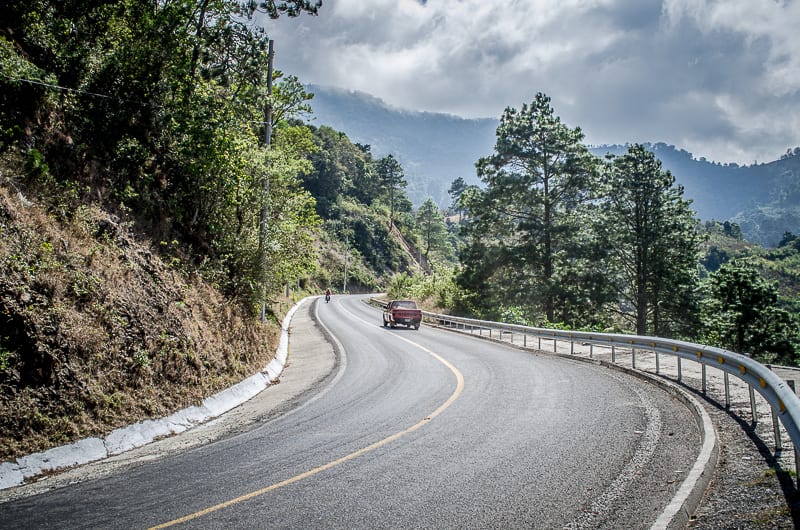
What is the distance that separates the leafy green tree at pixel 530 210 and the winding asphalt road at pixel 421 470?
23.1m

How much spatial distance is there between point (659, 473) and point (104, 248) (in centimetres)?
905

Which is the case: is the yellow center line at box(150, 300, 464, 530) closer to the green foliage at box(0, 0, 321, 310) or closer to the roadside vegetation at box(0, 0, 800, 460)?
Result: the roadside vegetation at box(0, 0, 800, 460)

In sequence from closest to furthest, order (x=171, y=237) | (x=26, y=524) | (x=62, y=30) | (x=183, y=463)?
(x=26, y=524)
(x=183, y=463)
(x=62, y=30)
(x=171, y=237)

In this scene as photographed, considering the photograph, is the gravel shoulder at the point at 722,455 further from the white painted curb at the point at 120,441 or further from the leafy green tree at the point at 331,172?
the leafy green tree at the point at 331,172

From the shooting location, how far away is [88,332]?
680 cm

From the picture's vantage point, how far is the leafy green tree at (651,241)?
31750 millimetres

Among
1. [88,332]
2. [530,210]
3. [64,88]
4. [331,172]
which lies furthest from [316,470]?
[331,172]

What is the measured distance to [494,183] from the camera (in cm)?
3241

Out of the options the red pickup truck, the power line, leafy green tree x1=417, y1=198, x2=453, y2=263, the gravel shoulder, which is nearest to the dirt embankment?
the gravel shoulder

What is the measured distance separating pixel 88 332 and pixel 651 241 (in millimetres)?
33271

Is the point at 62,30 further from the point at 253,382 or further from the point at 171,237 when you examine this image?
the point at 253,382

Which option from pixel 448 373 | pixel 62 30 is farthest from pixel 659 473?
pixel 62 30

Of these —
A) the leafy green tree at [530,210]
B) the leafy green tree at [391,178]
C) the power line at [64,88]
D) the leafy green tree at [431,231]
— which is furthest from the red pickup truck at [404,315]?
the leafy green tree at [391,178]

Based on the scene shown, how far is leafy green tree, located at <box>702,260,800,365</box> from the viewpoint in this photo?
29000 mm
